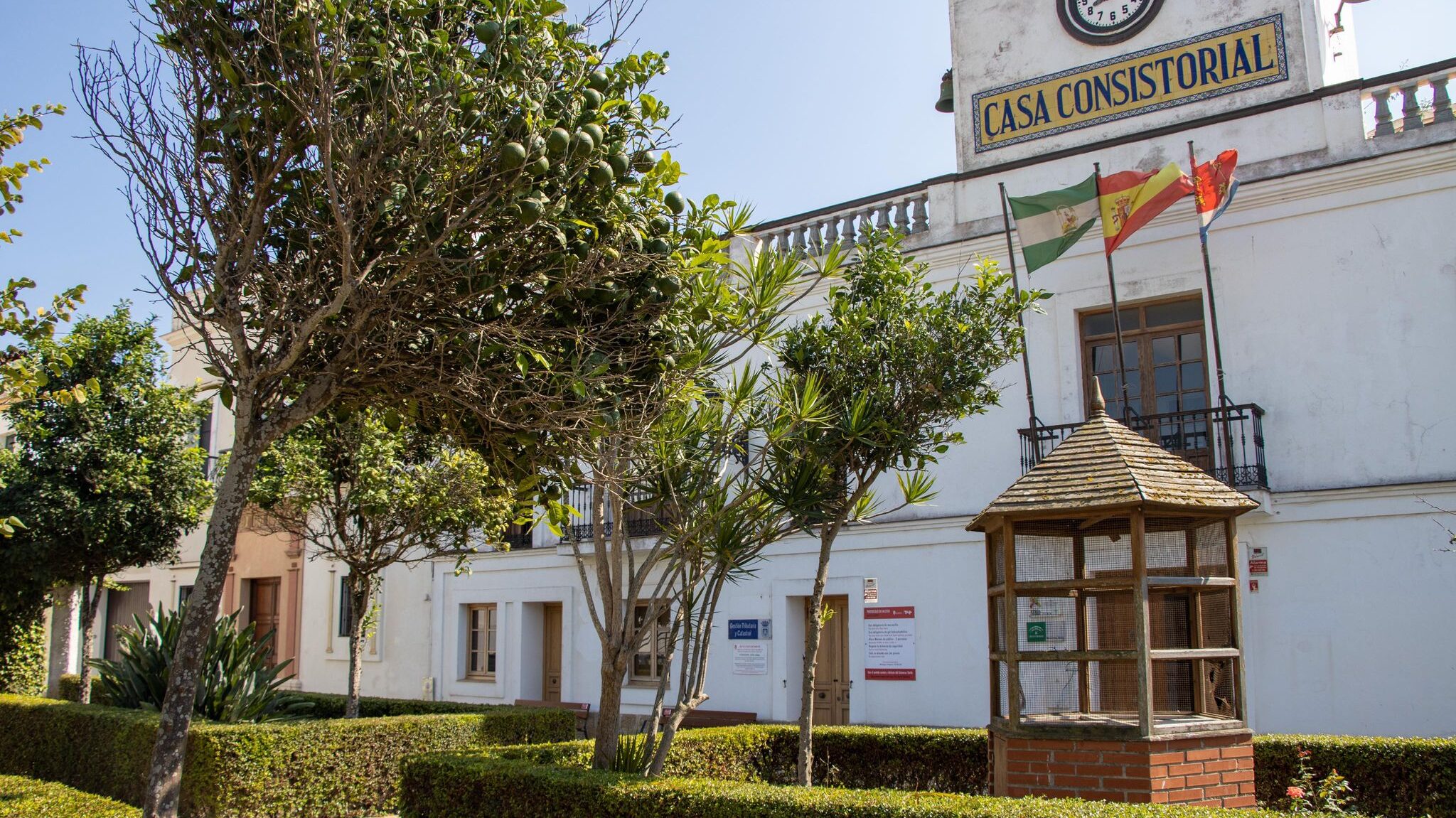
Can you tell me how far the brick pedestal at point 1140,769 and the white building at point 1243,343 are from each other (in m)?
6.13

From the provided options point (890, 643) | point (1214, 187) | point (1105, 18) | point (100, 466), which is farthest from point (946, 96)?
point (100, 466)

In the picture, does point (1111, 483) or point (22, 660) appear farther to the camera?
point (22, 660)

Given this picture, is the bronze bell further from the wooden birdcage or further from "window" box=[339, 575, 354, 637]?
"window" box=[339, 575, 354, 637]

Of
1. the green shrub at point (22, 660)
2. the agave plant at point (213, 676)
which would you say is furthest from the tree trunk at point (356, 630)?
the green shrub at point (22, 660)

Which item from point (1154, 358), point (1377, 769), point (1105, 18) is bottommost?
point (1377, 769)

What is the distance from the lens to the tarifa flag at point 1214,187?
12.6 meters

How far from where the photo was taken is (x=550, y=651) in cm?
1950

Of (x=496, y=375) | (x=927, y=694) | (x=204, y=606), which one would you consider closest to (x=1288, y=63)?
(x=927, y=694)

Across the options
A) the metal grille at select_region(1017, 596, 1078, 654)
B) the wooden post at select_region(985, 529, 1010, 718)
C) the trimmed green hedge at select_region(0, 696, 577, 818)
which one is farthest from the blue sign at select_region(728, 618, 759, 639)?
the metal grille at select_region(1017, 596, 1078, 654)

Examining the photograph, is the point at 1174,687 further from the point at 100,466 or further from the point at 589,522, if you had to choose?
the point at 100,466

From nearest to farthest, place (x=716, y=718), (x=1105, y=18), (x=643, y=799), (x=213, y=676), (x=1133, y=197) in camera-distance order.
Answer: (x=643, y=799)
(x=213, y=676)
(x=1133, y=197)
(x=1105, y=18)
(x=716, y=718)

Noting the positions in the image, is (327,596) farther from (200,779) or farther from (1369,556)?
(1369,556)

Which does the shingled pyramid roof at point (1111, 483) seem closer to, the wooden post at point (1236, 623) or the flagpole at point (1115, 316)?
the wooden post at point (1236, 623)

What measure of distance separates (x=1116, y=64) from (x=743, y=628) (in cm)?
906
